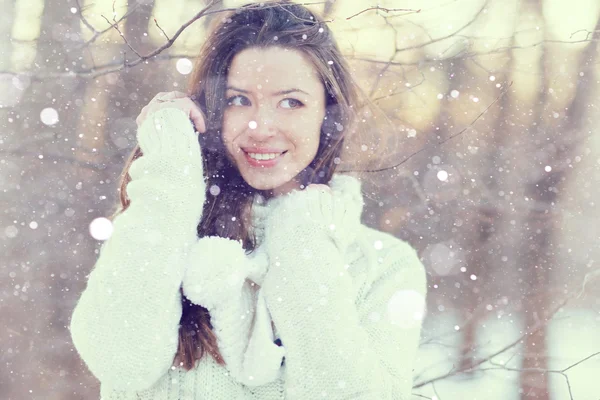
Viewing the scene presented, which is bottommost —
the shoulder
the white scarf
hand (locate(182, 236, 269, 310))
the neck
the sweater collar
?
the white scarf

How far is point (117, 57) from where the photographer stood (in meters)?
2.41

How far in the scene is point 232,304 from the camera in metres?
1.27

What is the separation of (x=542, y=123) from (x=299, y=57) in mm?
1769

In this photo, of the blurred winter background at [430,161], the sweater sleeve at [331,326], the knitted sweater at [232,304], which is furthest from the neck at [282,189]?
the blurred winter background at [430,161]

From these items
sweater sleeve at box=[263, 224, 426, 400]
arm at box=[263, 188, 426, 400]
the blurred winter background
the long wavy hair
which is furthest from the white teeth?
the blurred winter background

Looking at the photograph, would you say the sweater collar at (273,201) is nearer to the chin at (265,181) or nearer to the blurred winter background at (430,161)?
the chin at (265,181)

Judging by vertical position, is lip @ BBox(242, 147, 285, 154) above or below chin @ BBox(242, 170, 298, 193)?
above

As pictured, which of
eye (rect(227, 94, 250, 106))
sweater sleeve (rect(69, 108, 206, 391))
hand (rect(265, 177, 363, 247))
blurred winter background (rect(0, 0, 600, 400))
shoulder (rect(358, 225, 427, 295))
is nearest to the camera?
sweater sleeve (rect(69, 108, 206, 391))

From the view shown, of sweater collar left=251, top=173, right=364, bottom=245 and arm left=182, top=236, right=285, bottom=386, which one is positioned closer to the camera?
arm left=182, top=236, right=285, bottom=386

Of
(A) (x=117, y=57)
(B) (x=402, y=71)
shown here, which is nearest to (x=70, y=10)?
(A) (x=117, y=57)

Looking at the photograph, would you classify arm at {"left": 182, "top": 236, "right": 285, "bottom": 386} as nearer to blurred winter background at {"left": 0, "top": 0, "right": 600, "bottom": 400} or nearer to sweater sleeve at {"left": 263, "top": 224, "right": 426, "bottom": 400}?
sweater sleeve at {"left": 263, "top": 224, "right": 426, "bottom": 400}

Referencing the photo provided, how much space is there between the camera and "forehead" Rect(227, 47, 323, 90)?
1565mm

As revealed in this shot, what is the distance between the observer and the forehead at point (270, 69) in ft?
5.14

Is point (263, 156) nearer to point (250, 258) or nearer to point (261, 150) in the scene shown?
point (261, 150)
